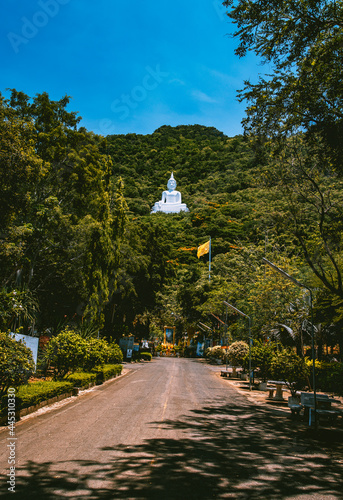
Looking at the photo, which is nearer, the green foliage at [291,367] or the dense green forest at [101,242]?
the dense green forest at [101,242]

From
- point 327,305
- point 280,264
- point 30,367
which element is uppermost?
point 280,264

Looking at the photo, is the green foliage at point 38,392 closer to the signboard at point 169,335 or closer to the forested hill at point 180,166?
the signboard at point 169,335

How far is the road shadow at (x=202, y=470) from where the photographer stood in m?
5.31

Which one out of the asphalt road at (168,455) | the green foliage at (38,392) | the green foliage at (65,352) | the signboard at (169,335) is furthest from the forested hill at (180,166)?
the asphalt road at (168,455)

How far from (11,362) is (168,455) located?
14.4 ft

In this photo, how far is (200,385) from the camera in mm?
20688

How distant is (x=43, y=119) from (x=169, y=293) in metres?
47.0

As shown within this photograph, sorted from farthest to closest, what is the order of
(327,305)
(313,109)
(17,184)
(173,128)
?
(173,128) < (327,305) < (17,184) < (313,109)

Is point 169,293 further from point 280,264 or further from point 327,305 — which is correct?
point 327,305

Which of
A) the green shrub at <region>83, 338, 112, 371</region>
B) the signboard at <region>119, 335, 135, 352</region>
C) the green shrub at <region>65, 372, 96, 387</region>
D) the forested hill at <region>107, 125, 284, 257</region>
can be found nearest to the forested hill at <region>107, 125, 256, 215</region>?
the forested hill at <region>107, 125, 284, 257</region>

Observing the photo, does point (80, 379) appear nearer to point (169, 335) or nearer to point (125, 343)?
point (125, 343)

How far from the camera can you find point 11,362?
9.07 metres

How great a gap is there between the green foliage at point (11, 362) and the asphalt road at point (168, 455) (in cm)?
111

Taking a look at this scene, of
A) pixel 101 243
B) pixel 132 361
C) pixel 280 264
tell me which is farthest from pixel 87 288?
pixel 132 361
